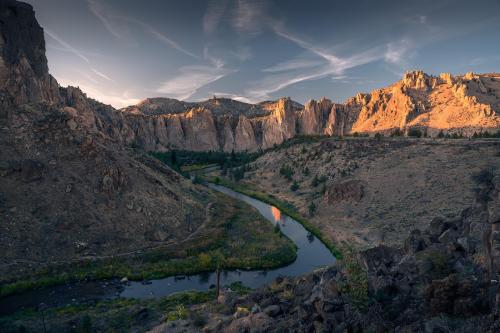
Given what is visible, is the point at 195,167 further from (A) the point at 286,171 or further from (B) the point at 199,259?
(B) the point at 199,259

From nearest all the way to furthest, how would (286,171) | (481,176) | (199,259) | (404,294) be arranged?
(404,294)
(199,259)
(481,176)
(286,171)

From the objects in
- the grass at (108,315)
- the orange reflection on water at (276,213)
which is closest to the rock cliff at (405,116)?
the orange reflection on water at (276,213)

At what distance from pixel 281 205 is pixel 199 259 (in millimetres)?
32113

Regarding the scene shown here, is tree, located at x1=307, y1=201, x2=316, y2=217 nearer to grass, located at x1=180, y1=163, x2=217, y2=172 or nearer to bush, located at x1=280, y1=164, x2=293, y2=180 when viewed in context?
bush, located at x1=280, y1=164, x2=293, y2=180

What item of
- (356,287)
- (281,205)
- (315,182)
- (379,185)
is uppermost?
(315,182)

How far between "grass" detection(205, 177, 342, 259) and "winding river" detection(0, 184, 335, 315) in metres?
0.98

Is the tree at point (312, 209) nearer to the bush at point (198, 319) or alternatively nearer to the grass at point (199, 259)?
the grass at point (199, 259)

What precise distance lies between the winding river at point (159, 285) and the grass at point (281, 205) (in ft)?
3.22

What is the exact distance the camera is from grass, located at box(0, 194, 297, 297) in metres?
35.4

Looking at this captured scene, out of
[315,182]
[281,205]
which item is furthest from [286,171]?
[281,205]

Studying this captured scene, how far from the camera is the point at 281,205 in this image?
71000 millimetres

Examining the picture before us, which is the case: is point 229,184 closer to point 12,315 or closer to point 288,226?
point 288,226

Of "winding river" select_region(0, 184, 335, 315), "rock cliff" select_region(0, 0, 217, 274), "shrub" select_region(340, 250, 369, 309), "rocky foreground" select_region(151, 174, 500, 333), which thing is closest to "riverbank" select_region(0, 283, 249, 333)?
"winding river" select_region(0, 184, 335, 315)

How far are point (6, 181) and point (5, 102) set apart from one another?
48.1 feet
